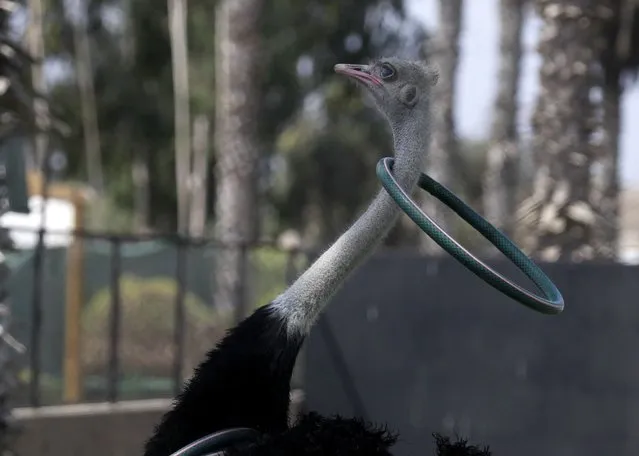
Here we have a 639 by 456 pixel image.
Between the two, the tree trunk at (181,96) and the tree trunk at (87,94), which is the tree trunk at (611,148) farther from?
the tree trunk at (87,94)

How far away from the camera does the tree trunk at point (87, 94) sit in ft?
85.8

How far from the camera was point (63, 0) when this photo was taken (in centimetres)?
2667

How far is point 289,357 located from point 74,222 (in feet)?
25.9

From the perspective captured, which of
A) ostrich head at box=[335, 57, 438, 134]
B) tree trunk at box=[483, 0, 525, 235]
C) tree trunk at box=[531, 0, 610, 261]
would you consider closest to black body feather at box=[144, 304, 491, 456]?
ostrich head at box=[335, 57, 438, 134]

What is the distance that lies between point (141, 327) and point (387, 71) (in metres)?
9.73

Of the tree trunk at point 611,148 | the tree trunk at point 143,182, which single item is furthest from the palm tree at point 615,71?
the tree trunk at point 143,182

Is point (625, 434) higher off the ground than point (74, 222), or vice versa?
point (74, 222)

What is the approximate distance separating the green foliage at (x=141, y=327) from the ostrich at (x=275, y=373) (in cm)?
854

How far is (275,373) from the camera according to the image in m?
3.38

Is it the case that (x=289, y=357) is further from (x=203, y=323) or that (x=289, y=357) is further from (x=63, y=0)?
(x=63, y=0)

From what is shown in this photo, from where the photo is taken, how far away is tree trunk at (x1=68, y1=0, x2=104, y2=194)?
26156mm

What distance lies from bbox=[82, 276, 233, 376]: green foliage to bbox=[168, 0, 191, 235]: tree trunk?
9564 mm

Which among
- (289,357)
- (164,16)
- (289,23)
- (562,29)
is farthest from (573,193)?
(164,16)

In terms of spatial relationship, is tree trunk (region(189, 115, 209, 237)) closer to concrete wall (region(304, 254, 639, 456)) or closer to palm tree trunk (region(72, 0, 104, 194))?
palm tree trunk (region(72, 0, 104, 194))
